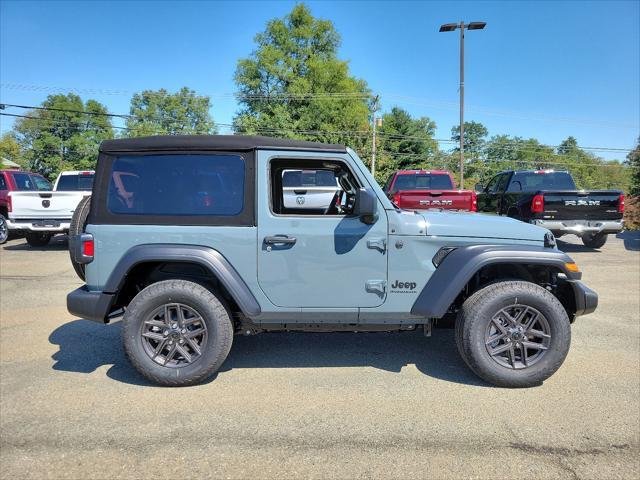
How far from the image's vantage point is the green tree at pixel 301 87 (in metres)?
38.1

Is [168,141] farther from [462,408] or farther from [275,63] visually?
[275,63]

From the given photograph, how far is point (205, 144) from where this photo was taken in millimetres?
3463

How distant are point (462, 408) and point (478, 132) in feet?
289

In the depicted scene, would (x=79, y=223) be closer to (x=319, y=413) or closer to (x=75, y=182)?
(x=319, y=413)

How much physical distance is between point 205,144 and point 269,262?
107 centimetres

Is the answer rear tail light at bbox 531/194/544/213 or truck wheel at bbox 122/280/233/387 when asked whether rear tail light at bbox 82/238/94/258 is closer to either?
truck wheel at bbox 122/280/233/387

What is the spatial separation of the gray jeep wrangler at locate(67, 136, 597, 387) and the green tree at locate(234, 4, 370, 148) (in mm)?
32179

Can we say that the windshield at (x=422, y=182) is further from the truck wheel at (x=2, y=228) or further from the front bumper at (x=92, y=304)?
the truck wheel at (x=2, y=228)

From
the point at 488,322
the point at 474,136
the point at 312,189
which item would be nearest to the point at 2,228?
the point at 312,189

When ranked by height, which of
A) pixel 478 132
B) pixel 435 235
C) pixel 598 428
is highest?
pixel 478 132

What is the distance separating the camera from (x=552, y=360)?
134 inches

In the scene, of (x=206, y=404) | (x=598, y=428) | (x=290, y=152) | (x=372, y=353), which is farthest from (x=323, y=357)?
(x=598, y=428)

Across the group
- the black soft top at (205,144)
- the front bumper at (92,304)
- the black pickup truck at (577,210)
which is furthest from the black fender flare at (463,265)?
the black pickup truck at (577,210)

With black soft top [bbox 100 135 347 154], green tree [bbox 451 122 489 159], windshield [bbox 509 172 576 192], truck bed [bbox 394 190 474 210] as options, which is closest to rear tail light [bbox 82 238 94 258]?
black soft top [bbox 100 135 347 154]
